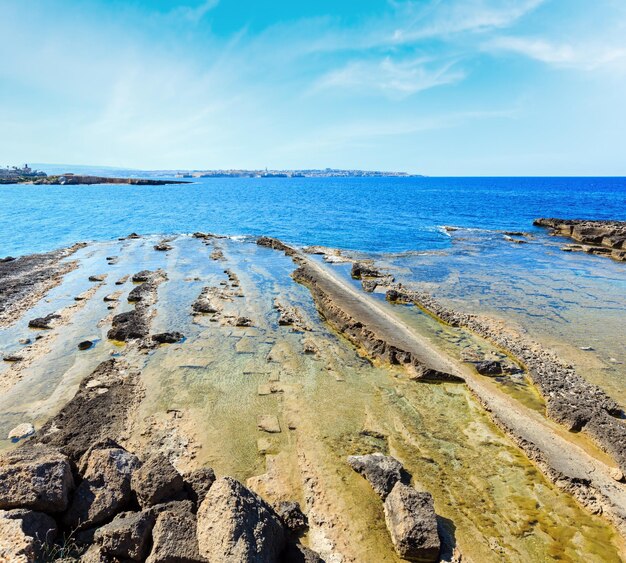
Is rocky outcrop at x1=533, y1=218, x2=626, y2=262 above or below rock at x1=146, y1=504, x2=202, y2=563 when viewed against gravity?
below

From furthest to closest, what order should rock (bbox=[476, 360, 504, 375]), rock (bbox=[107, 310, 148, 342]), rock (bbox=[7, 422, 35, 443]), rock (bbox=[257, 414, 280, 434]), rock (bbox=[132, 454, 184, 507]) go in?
1. rock (bbox=[107, 310, 148, 342])
2. rock (bbox=[476, 360, 504, 375])
3. rock (bbox=[257, 414, 280, 434])
4. rock (bbox=[7, 422, 35, 443])
5. rock (bbox=[132, 454, 184, 507])

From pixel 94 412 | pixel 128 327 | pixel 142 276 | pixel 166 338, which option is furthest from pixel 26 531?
pixel 142 276

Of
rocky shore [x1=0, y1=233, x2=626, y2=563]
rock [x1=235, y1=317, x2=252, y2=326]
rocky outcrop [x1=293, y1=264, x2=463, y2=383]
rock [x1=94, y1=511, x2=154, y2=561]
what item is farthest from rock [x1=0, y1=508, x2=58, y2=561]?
rock [x1=235, y1=317, x2=252, y2=326]

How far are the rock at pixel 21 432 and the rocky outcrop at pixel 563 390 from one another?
17368 mm

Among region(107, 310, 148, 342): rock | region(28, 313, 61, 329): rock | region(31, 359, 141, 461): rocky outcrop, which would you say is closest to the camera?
region(31, 359, 141, 461): rocky outcrop

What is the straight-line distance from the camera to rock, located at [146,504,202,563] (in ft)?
20.5

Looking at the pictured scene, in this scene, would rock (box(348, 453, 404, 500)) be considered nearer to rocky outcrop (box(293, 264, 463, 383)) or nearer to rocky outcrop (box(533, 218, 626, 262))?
rocky outcrop (box(293, 264, 463, 383))

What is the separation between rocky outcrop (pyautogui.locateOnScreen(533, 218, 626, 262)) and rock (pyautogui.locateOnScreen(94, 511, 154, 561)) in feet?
168

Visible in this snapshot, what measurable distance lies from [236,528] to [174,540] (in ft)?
3.72

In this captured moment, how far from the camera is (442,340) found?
19562mm

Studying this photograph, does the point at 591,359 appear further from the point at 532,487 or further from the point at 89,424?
the point at 89,424

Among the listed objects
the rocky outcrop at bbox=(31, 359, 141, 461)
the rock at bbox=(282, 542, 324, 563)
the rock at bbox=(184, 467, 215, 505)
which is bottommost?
the rocky outcrop at bbox=(31, 359, 141, 461)

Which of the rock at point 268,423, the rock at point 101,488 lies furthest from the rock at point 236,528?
the rock at point 268,423

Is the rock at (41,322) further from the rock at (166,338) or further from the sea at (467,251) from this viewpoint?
the sea at (467,251)
